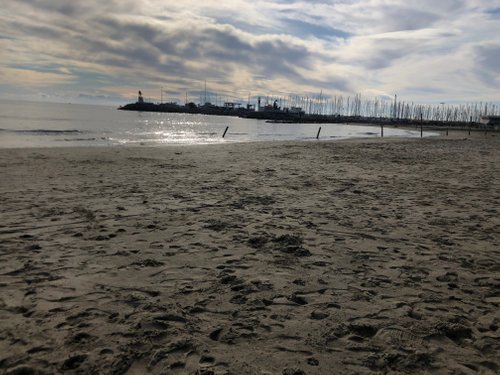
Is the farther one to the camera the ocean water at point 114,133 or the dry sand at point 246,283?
the ocean water at point 114,133

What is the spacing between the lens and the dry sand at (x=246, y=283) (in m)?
2.97

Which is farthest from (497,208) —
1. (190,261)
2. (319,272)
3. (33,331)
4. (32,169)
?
(32,169)

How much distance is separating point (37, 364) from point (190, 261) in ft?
7.66

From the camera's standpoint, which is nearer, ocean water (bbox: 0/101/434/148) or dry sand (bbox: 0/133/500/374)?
dry sand (bbox: 0/133/500/374)

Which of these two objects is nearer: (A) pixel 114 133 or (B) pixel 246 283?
(B) pixel 246 283

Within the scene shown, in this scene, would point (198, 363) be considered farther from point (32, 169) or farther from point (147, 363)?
point (32, 169)

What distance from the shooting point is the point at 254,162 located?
1680 cm

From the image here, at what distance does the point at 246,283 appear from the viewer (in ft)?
14.1

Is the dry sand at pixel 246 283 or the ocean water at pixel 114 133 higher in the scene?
the ocean water at pixel 114 133

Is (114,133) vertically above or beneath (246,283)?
above

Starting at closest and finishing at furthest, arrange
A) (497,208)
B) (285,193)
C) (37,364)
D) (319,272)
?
(37,364)
(319,272)
(497,208)
(285,193)

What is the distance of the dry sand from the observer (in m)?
2.97

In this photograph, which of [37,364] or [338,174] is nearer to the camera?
[37,364]

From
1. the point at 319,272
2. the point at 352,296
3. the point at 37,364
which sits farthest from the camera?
the point at 319,272
